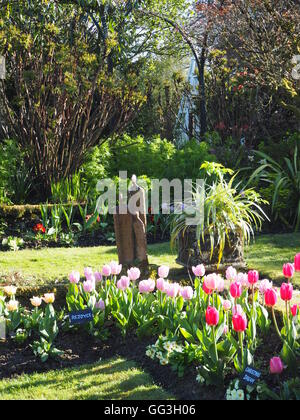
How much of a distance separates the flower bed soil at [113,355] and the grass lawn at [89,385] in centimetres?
9

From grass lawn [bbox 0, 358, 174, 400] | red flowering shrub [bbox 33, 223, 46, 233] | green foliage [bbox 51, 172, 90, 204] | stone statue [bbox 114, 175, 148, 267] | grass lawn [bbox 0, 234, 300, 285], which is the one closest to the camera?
grass lawn [bbox 0, 358, 174, 400]

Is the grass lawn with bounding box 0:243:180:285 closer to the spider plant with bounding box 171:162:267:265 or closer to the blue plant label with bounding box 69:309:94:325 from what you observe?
the spider plant with bounding box 171:162:267:265

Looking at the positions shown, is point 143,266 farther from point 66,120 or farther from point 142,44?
point 142,44

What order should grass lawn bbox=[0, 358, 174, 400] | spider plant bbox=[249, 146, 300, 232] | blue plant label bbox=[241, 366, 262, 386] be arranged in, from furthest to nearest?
Result: spider plant bbox=[249, 146, 300, 232]
grass lawn bbox=[0, 358, 174, 400]
blue plant label bbox=[241, 366, 262, 386]

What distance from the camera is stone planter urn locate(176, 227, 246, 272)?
210 inches

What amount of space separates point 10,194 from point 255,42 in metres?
3.99

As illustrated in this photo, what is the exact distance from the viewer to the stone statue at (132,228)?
5113mm

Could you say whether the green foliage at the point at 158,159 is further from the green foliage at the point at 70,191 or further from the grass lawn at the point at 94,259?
the grass lawn at the point at 94,259

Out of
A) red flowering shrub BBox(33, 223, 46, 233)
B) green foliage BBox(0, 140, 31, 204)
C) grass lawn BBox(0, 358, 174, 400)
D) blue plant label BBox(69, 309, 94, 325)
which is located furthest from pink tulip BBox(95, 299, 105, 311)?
green foliage BBox(0, 140, 31, 204)

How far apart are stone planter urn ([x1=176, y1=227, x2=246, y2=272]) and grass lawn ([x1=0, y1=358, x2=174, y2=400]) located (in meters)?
1.83

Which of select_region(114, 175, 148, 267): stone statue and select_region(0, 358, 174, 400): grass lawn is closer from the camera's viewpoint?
select_region(0, 358, 174, 400): grass lawn
